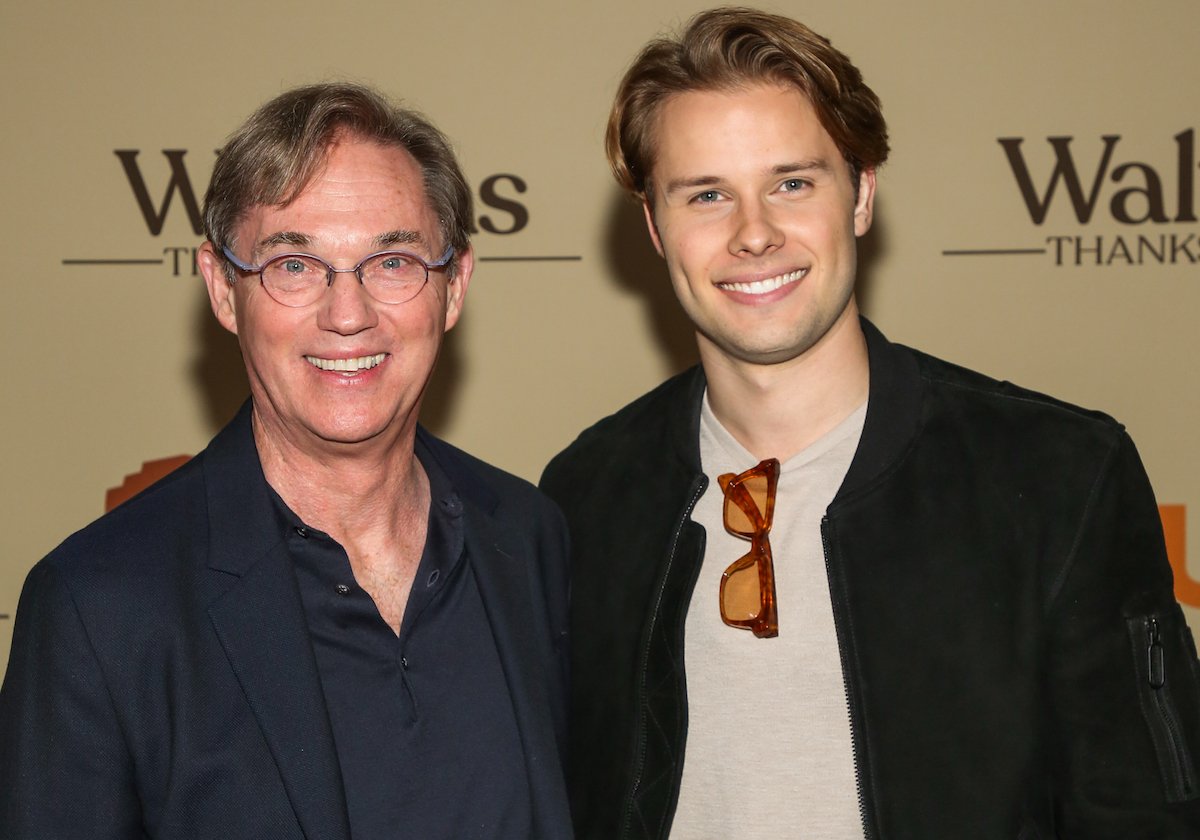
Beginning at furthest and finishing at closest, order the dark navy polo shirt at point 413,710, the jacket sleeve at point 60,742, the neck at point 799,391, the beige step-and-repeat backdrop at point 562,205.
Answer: the beige step-and-repeat backdrop at point 562,205, the neck at point 799,391, the dark navy polo shirt at point 413,710, the jacket sleeve at point 60,742

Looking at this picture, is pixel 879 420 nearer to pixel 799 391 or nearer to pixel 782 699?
pixel 799 391

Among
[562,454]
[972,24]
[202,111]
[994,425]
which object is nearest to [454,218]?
[562,454]

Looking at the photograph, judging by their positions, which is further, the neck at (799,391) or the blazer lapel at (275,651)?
the neck at (799,391)

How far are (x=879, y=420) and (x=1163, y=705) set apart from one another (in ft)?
2.13

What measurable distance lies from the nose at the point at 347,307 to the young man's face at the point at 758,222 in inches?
22.9

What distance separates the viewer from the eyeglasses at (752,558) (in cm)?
214

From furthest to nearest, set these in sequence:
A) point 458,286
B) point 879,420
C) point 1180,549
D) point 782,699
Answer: point 1180,549 → point 458,286 → point 879,420 → point 782,699

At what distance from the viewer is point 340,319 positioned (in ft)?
6.61

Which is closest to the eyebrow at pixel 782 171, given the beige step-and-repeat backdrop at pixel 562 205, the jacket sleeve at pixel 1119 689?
the jacket sleeve at pixel 1119 689

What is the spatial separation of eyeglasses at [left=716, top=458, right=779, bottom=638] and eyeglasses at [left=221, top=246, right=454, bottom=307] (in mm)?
665

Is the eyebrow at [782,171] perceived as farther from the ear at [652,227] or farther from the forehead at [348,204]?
the forehead at [348,204]

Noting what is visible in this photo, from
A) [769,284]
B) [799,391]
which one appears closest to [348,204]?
[769,284]

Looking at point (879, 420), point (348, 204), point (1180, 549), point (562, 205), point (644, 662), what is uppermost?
point (562, 205)

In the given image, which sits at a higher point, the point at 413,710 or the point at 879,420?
the point at 879,420
